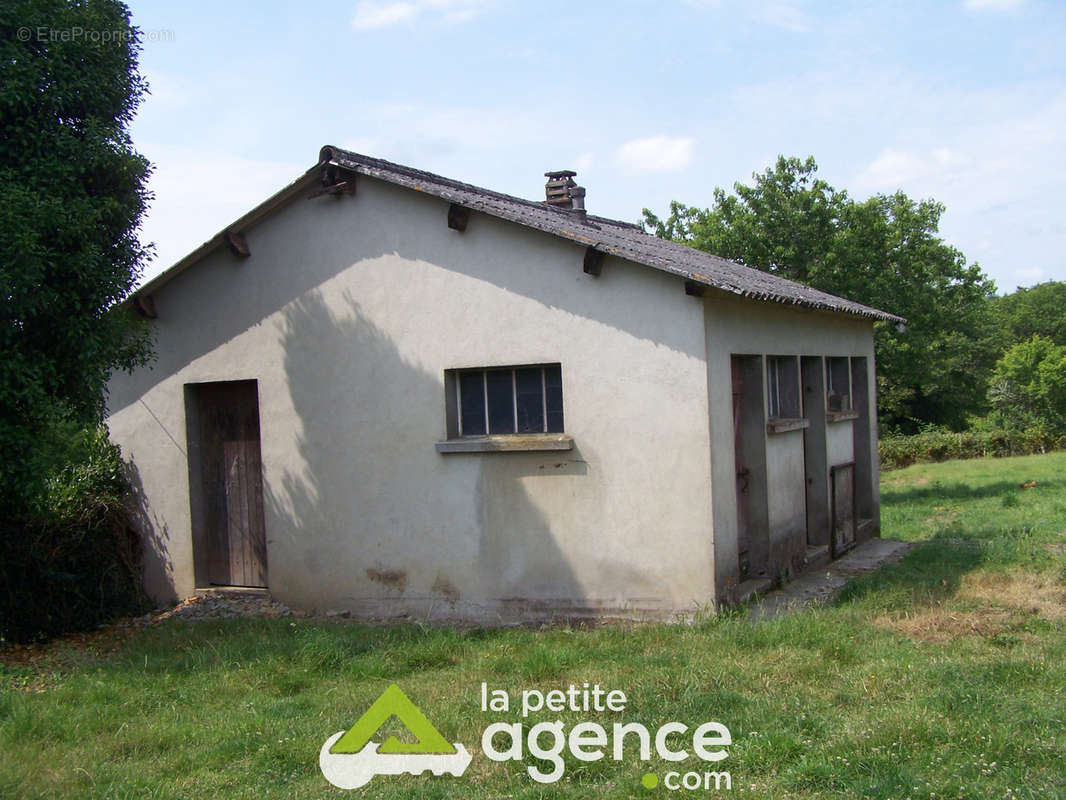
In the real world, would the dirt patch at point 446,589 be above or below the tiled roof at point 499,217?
below

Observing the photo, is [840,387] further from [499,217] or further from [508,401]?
[499,217]

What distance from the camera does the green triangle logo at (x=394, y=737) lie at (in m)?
5.51

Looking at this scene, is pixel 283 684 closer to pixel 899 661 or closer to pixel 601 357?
pixel 601 357

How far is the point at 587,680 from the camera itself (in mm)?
6566

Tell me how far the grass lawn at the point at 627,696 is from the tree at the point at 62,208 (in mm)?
2525

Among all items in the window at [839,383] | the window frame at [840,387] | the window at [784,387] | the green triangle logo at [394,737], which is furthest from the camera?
the window at [839,383]

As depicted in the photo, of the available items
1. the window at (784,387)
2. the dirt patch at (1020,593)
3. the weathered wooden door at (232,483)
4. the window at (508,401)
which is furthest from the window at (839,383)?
the weathered wooden door at (232,483)

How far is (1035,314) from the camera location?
5647 cm

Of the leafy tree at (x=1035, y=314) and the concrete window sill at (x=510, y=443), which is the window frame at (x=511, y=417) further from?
the leafy tree at (x=1035, y=314)

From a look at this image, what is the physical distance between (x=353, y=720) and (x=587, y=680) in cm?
166

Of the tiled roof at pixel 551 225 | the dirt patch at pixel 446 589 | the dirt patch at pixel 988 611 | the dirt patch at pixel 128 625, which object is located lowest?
the dirt patch at pixel 128 625

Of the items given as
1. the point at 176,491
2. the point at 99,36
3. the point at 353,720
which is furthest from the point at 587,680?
the point at 99,36

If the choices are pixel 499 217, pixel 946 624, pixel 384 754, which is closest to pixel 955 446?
pixel 946 624

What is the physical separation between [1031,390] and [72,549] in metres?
35.6
